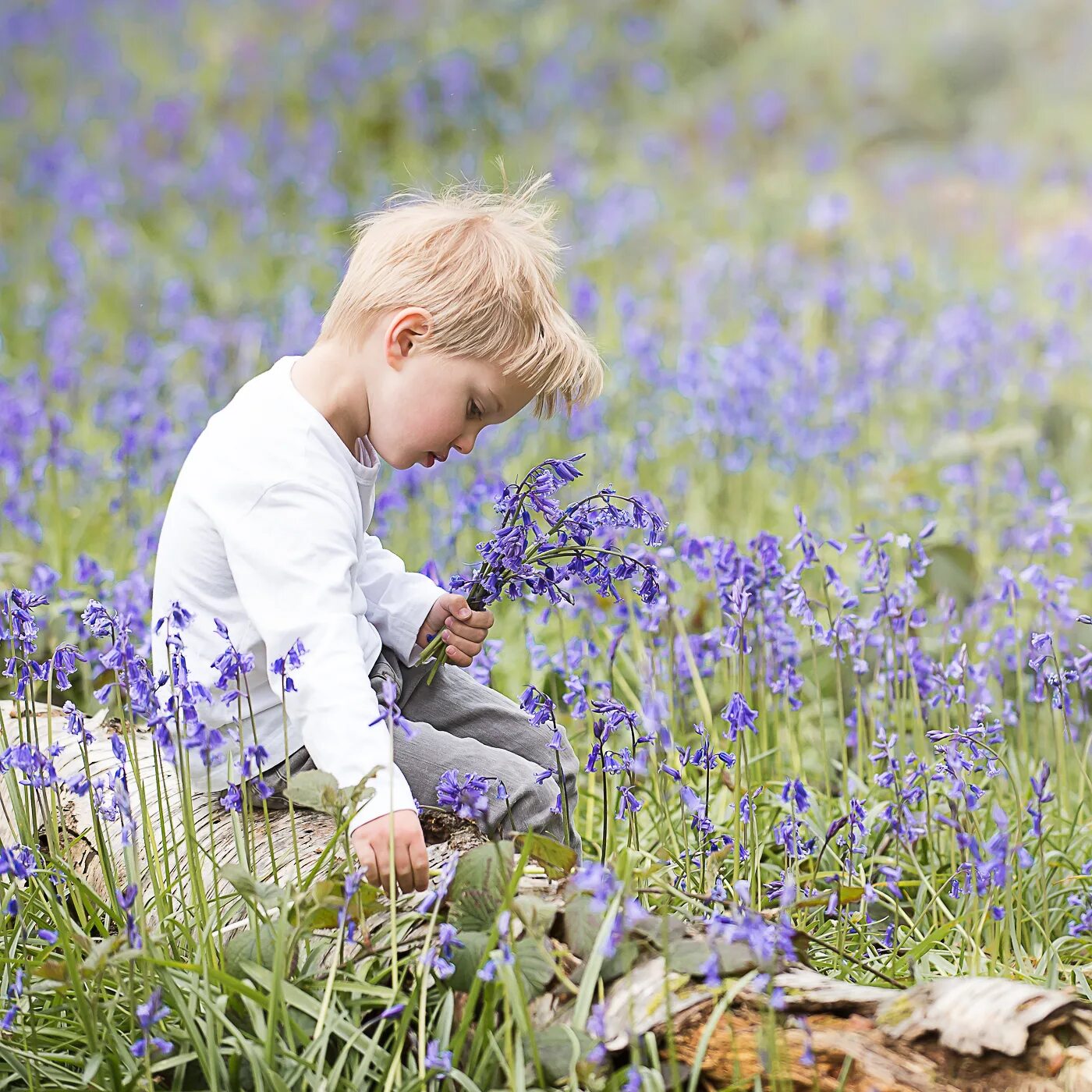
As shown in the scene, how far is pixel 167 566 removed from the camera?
2238 millimetres

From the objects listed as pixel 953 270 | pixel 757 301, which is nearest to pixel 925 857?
pixel 757 301

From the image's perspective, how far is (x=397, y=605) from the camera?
2.50m

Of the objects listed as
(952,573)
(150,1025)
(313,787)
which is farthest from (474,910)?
(952,573)

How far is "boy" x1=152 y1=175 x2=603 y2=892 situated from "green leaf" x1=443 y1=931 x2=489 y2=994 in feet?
0.77

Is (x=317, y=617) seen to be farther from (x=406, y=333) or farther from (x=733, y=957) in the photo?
(x=733, y=957)

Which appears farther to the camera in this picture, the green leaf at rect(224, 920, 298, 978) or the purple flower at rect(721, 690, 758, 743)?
the purple flower at rect(721, 690, 758, 743)

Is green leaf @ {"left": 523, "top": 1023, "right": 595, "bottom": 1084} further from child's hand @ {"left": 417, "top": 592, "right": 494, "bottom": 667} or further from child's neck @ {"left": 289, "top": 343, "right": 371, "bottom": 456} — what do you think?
child's neck @ {"left": 289, "top": 343, "right": 371, "bottom": 456}

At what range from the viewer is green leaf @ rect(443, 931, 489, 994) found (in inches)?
68.0

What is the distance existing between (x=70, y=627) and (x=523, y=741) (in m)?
1.30

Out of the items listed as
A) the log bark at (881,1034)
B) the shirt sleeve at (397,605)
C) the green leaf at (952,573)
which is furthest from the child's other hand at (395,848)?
the green leaf at (952,573)

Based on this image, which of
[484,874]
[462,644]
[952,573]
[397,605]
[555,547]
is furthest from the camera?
[952,573]

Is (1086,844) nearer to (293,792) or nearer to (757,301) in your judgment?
(293,792)

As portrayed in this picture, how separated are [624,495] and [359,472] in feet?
6.56

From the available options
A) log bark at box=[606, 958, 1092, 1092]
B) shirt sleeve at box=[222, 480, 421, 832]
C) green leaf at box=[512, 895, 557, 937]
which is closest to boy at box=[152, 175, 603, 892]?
shirt sleeve at box=[222, 480, 421, 832]
